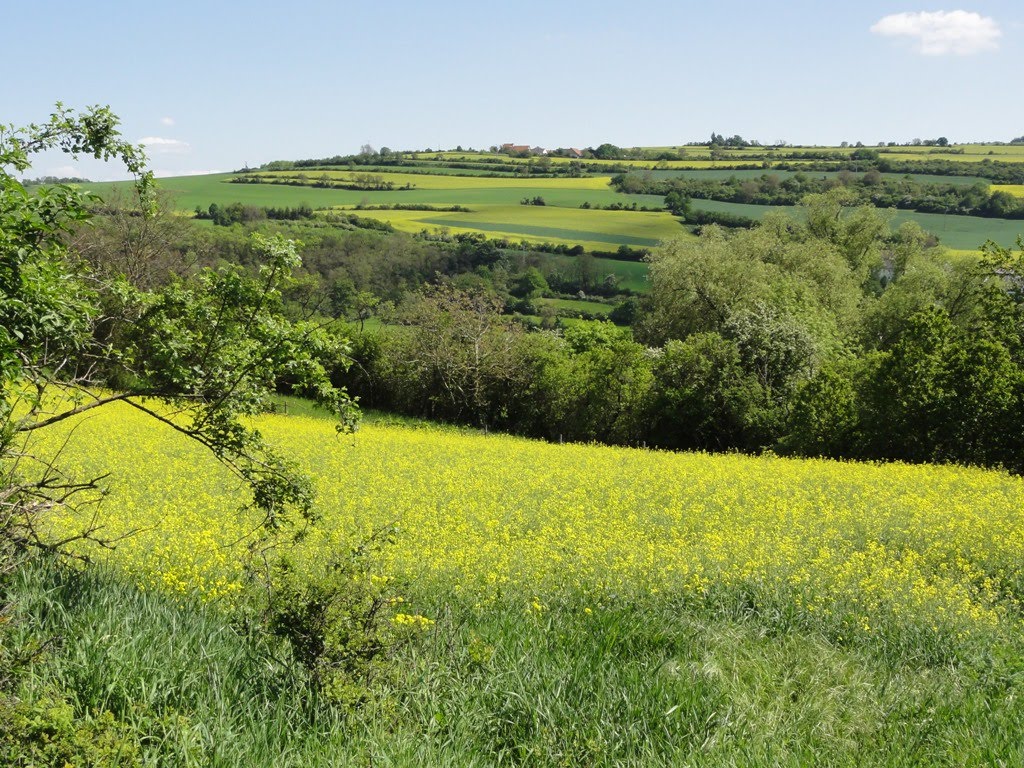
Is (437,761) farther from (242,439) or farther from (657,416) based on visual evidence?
(657,416)

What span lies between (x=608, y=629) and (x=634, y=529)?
5.76m

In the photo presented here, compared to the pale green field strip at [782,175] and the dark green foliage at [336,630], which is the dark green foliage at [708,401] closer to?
the dark green foliage at [336,630]

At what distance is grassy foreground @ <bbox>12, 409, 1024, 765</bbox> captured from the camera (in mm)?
5734

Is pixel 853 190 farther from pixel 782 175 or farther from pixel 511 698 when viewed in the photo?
pixel 511 698

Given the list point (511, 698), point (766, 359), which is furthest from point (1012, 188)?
point (511, 698)

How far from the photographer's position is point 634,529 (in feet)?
44.3

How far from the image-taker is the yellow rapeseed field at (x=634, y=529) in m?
9.59

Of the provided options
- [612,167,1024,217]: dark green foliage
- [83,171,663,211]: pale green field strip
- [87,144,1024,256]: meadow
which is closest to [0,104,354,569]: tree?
[87,144,1024,256]: meadow

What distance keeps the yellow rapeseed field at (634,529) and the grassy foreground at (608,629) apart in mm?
60

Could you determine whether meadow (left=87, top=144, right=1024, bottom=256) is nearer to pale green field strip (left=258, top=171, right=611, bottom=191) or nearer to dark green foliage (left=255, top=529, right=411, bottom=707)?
pale green field strip (left=258, top=171, right=611, bottom=191)

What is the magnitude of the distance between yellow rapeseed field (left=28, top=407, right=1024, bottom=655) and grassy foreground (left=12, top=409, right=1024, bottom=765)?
6 cm

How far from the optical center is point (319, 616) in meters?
6.04

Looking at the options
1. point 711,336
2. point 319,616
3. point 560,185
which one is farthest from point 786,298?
point 560,185

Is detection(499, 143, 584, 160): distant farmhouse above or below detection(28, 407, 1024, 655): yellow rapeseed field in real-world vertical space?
above
